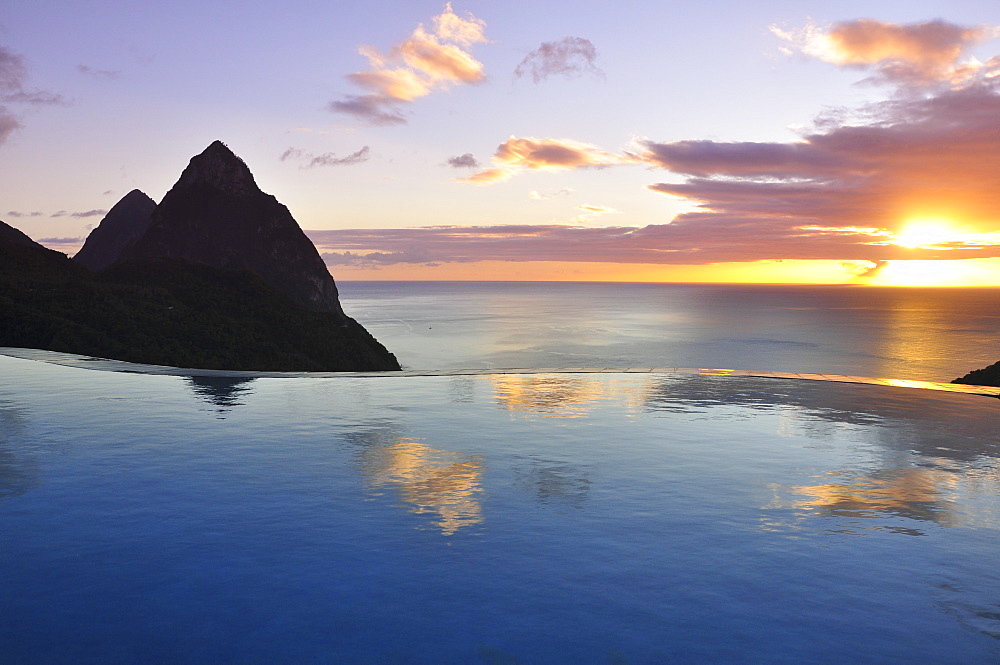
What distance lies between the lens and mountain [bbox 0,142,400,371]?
43.7m

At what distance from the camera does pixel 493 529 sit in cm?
664

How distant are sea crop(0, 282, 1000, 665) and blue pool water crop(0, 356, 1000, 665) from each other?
0.03 meters

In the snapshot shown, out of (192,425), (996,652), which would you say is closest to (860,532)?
(996,652)

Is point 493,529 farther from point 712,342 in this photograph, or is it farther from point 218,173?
point 218,173

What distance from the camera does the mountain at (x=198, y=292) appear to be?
4366cm

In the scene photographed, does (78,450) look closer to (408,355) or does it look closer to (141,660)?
(141,660)

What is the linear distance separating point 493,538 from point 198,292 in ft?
295

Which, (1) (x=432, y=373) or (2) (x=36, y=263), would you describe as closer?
(1) (x=432, y=373)

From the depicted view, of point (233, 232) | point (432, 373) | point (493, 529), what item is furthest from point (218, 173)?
point (493, 529)

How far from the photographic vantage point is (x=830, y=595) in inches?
211

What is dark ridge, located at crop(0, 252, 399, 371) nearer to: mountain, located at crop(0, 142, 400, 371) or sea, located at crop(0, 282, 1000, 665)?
mountain, located at crop(0, 142, 400, 371)

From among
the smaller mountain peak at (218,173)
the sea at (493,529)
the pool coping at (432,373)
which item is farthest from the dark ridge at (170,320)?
the smaller mountain peak at (218,173)

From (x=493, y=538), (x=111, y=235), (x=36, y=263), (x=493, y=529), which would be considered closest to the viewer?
(x=493, y=538)

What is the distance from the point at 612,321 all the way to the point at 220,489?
166 m
